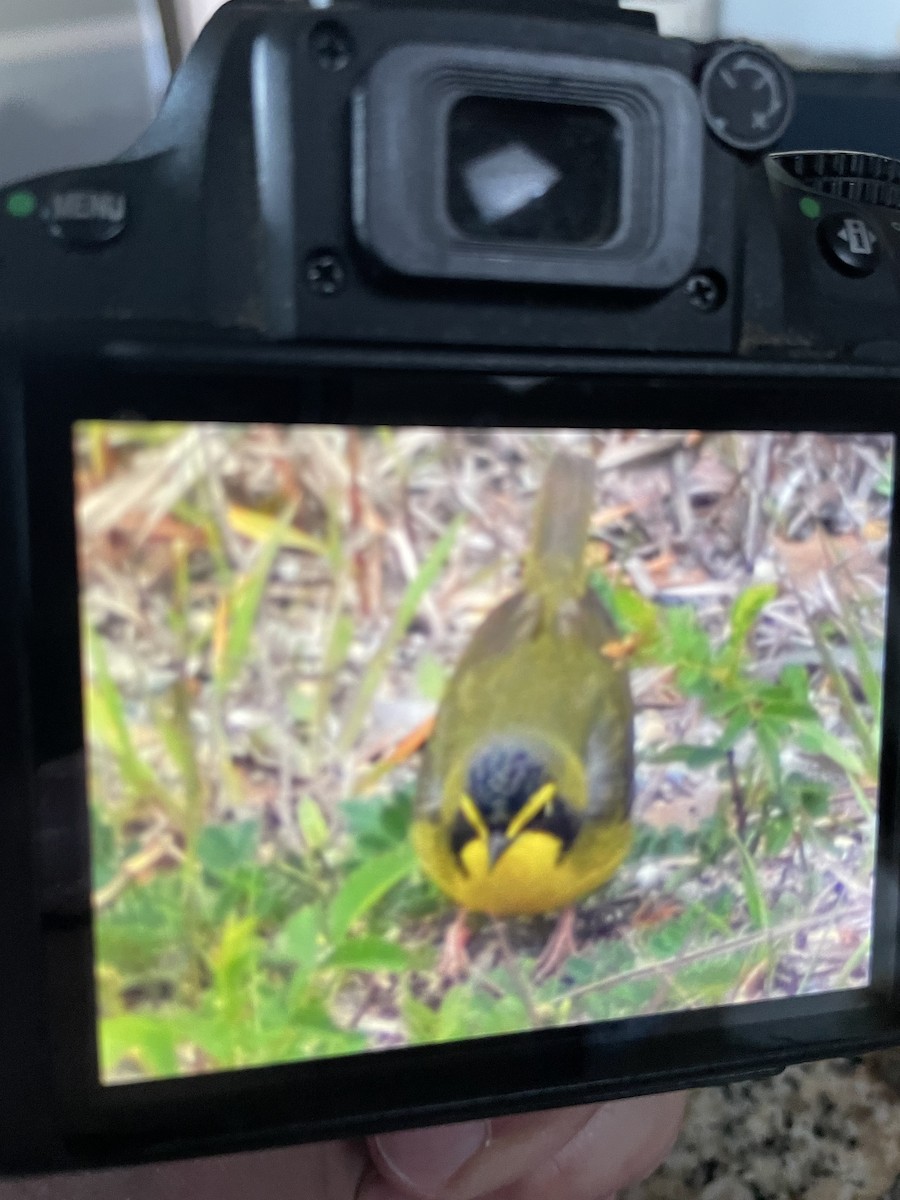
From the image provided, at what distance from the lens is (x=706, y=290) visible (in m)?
0.32

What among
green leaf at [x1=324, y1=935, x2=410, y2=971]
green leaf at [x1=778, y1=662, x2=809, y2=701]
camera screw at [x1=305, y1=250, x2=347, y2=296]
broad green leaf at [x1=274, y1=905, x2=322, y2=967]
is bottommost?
green leaf at [x1=324, y1=935, x2=410, y2=971]

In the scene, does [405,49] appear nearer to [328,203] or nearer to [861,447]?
[328,203]

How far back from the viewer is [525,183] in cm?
30

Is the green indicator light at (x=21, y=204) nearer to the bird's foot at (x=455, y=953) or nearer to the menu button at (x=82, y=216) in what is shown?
the menu button at (x=82, y=216)

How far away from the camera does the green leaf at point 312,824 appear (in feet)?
0.99

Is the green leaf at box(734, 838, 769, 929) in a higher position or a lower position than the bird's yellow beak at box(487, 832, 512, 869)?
lower

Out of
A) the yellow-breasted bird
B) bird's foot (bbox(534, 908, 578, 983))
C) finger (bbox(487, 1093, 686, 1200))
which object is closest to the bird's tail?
the yellow-breasted bird

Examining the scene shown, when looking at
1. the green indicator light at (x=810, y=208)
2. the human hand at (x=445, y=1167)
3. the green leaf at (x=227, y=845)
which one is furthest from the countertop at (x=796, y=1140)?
the green indicator light at (x=810, y=208)

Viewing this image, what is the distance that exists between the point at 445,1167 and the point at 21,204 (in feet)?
1.10

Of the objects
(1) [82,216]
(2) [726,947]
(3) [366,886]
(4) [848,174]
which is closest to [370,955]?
(3) [366,886]

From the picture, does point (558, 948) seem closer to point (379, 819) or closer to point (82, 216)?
point (379, 819)

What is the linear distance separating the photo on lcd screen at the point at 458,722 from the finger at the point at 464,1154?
0.18 feet

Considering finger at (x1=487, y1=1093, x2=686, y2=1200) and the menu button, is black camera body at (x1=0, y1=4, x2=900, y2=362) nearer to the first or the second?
the menu button

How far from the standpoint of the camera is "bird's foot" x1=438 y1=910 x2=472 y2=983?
32 cm
